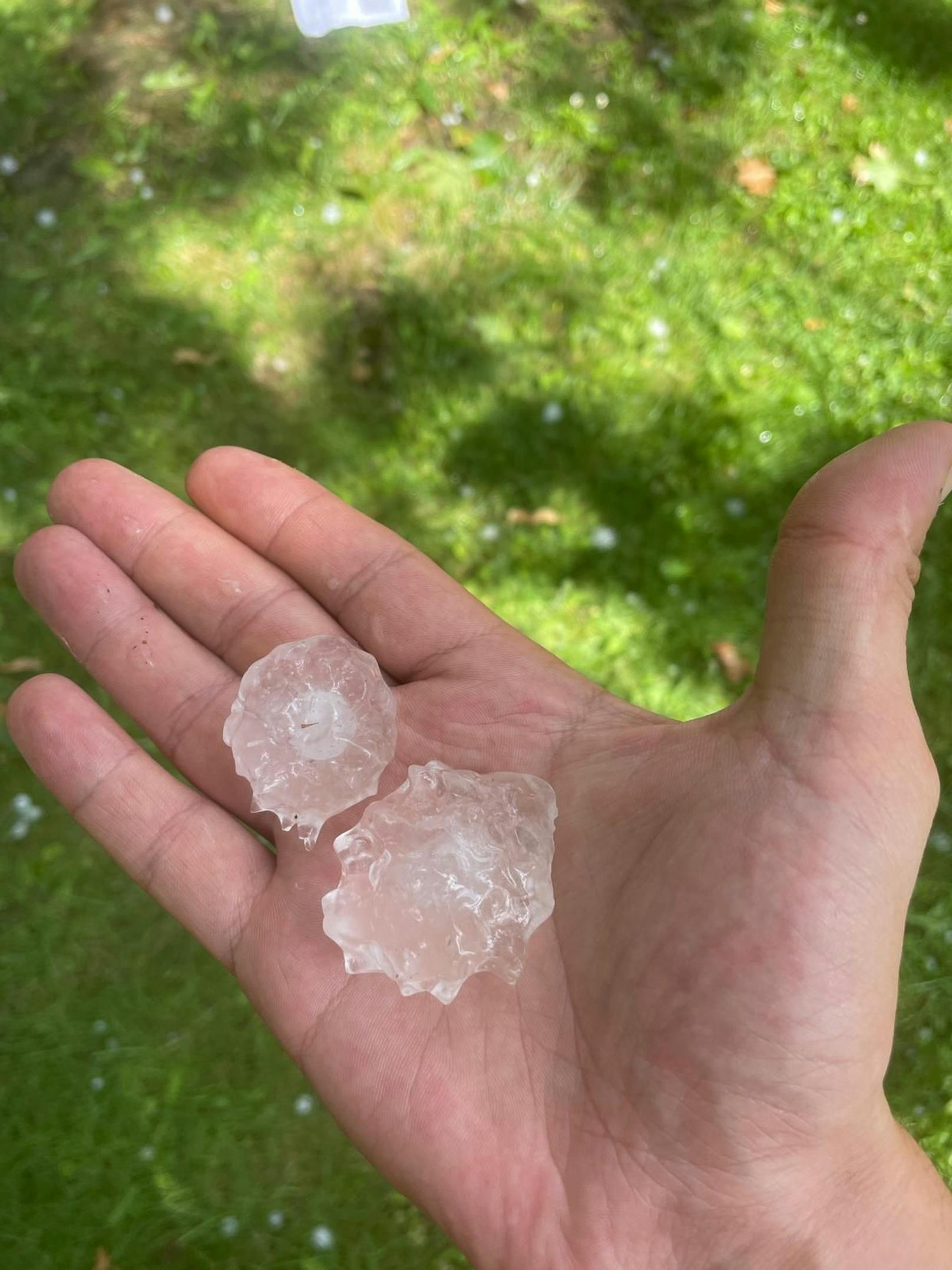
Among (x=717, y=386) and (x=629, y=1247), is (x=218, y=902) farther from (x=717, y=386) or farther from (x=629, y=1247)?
(x=717, y=386)

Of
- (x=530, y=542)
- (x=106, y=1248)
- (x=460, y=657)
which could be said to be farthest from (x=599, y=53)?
(x=106, y=1248)

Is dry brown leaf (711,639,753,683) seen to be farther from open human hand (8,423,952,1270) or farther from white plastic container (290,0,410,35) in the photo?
white plastic container (290,0,410,35)

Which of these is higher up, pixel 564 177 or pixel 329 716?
pixel 564 177

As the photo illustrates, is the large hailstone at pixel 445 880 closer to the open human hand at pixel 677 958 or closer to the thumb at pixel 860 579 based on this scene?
the open human hand at pixel 677 958

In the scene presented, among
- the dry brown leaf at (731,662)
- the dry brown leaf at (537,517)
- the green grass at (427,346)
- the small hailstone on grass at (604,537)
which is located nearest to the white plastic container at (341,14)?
the green grass at (427,346)

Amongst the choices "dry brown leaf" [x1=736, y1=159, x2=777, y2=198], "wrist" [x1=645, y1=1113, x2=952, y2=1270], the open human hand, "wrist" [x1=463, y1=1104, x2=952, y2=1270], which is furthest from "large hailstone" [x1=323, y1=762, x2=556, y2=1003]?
"dry brown leaf" [x1=736, y1=159, x2=777, y2=198]

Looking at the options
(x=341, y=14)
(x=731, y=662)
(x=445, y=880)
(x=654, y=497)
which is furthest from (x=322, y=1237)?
(x=341, y=14)
